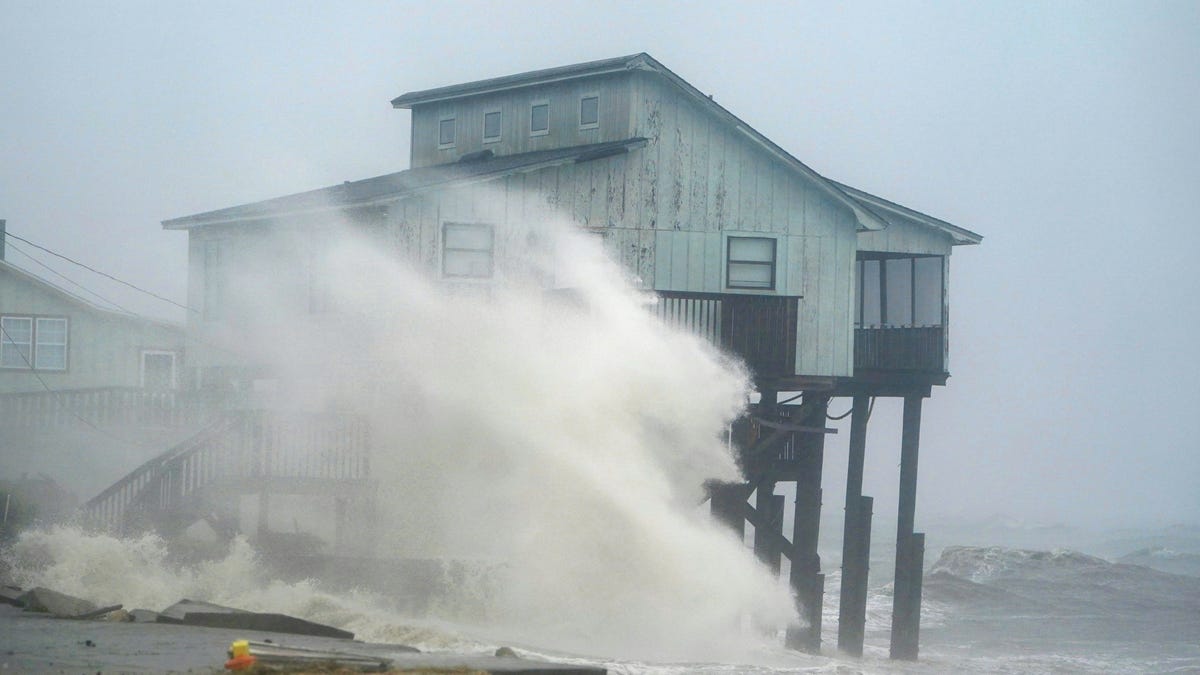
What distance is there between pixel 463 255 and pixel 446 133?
9.72 meters

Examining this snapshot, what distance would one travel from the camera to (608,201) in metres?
28.2

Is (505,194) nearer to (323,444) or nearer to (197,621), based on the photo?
(323,444)

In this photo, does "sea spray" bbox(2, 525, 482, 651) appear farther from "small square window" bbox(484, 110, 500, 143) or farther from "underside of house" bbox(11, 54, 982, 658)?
"small square window" bbox(484, 110, 500, 143)

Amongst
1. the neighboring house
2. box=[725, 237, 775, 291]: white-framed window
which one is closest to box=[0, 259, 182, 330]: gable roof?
the neighboring house

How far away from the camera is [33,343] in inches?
1474

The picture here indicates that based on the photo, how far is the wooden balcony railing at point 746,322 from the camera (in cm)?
2752

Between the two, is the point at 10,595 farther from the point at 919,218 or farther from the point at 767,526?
the point at 919,218

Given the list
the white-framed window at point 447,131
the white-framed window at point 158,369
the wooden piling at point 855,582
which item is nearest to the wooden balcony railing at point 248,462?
the wooden piling at point 855,582

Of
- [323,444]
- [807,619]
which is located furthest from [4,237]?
[807,619]

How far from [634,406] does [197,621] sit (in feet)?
39.6

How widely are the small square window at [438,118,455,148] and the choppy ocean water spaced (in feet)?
48.0

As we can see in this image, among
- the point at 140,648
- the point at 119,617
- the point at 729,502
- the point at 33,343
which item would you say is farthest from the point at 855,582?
the point at 33,343

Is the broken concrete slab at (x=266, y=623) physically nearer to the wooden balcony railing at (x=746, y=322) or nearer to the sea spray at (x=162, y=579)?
the sea spray at (x=162, y=579)

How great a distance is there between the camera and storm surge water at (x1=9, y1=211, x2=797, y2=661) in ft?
86.2
